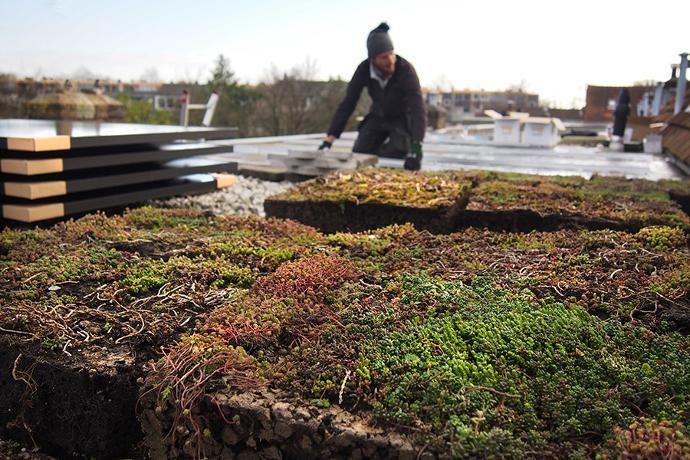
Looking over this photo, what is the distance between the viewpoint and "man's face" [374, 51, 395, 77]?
895 cm

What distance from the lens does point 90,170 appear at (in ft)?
22.0

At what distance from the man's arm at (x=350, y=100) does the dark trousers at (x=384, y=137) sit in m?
0.47

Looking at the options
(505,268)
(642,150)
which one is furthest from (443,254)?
(642,150)

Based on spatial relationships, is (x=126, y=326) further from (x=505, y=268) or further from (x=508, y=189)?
(x=508, y=189)

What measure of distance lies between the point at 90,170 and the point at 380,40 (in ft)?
13.7

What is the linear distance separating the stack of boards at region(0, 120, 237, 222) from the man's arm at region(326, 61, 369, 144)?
2.33 m

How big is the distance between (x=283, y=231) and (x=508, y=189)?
94.0 inches

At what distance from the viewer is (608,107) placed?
28.0 m

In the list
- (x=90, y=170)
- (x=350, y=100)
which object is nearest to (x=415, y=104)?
(x=350, y=100)

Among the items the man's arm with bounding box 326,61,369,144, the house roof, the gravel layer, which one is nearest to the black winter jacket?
the man's arm with bounding box 326,61,369,144

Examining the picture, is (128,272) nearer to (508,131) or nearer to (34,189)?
(34,189)

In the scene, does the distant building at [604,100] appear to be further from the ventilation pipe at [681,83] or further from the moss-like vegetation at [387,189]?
the moss-like vegetation at [387,189]

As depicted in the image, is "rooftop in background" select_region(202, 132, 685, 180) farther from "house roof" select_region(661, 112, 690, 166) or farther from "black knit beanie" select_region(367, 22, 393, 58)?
"black knit beanie" select_region(367, 22, 393, 58)

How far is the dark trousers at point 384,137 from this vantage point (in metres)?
9.91
